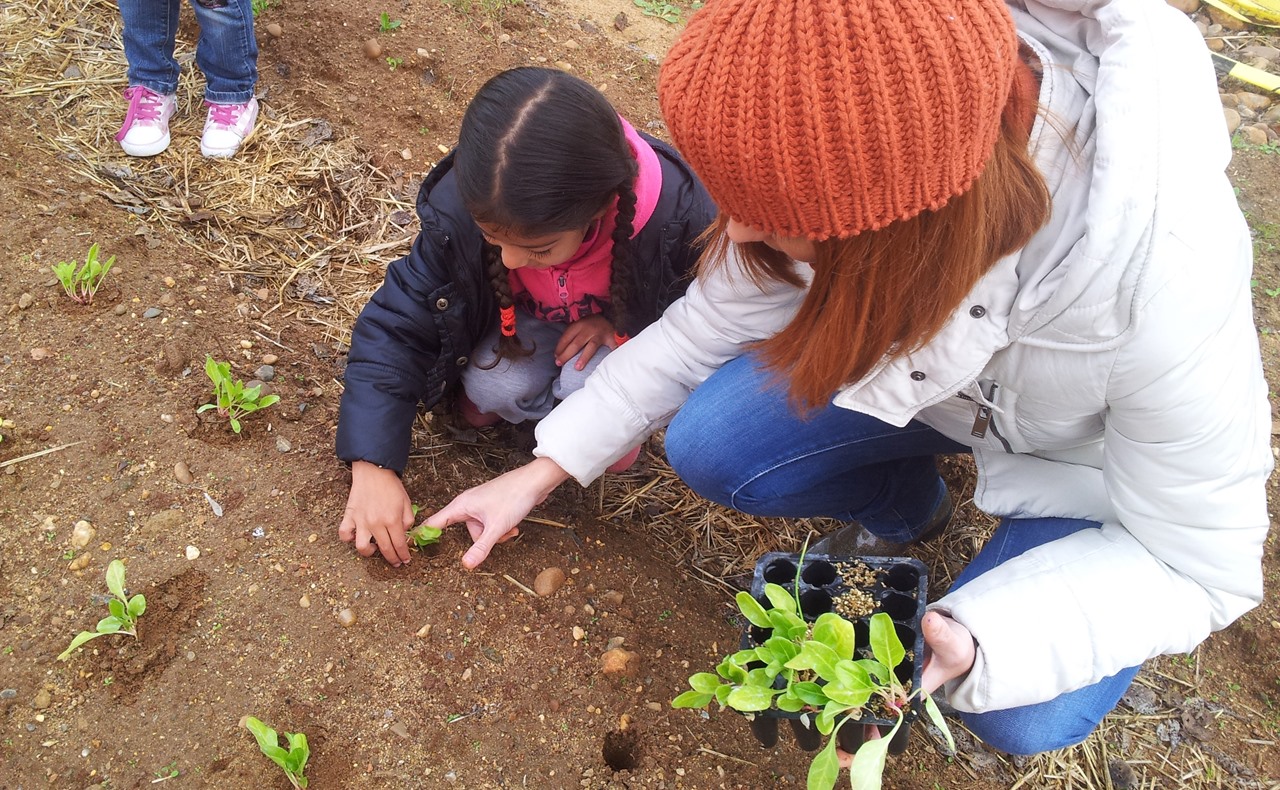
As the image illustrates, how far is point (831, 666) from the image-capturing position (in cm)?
124

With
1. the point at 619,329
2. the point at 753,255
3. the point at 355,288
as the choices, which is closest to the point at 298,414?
the point at 355,288

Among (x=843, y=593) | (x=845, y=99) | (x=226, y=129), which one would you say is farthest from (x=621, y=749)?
(x=226, y=129)

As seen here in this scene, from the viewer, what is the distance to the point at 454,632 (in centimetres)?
179

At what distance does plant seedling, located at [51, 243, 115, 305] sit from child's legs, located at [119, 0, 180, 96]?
0.84m

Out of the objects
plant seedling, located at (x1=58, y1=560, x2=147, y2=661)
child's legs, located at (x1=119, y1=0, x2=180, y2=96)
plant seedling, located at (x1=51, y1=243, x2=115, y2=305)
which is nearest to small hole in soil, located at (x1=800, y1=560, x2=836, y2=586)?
plant seedling, located at (x1=58, y1=560, x2=147, y2=661)

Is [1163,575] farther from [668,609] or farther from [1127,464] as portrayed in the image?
[668,609]

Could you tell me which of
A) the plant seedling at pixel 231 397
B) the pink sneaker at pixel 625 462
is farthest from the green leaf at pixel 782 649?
the plant seedling at pixel 231 397

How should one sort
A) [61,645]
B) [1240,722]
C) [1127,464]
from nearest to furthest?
[1127,464]
[61,645]
[1240,722]

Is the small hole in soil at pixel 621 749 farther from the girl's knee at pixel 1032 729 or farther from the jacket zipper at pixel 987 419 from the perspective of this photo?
the jacket zipper at pixel 987 419

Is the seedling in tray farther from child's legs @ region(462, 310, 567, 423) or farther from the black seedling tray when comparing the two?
child's legs @ region(462, 310, 567, 423)

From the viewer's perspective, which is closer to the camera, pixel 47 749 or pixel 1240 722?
pixel 47 749

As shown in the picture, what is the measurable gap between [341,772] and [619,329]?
3.57 ft

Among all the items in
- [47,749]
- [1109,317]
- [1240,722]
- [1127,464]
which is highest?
[1109,317]

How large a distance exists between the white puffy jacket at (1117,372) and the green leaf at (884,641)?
17 centimetres
